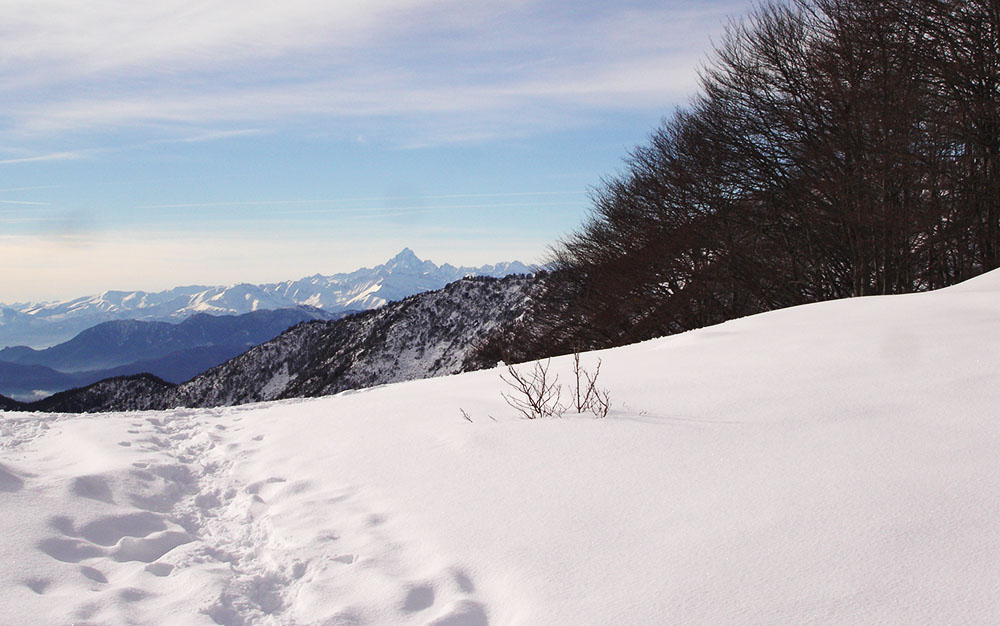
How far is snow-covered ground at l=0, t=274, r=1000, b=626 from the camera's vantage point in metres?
2.29

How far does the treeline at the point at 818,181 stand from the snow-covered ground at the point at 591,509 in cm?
790

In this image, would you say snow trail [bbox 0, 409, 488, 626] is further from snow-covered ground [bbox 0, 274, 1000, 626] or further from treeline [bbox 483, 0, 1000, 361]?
treeline [bbox 483, 0, 1000, 361]

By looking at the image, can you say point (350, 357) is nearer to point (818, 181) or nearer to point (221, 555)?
point (818, 181)

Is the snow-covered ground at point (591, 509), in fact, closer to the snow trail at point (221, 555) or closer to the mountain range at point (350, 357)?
the snow trail at point (221, 555)

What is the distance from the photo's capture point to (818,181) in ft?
48.4

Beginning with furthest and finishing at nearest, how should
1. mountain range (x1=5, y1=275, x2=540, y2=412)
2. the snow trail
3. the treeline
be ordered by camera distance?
mountain range (x1=5, y1=275, x2=540, y2=412) → the treeline → the snow trail

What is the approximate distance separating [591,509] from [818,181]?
48.1 feet

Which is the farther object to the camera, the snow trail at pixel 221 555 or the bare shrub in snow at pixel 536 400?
the bare shrub in snow at pixel 536 400

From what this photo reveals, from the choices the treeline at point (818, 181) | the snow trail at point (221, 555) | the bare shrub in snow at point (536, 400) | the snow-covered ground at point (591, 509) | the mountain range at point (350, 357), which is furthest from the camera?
the mountain range at point (350, 357)

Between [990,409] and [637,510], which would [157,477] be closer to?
[637,510]

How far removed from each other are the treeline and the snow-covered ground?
790 cm

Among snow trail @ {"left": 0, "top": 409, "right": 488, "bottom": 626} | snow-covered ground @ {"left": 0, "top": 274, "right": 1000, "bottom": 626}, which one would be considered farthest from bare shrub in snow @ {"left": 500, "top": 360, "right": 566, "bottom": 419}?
snow trail @ {"left": 0, "top": 409, "right": 488, "bottom": 626}

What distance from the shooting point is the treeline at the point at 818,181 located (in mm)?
11289

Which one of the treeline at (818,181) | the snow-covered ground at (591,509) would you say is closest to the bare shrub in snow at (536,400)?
the snow-covered ground at (591,509)
